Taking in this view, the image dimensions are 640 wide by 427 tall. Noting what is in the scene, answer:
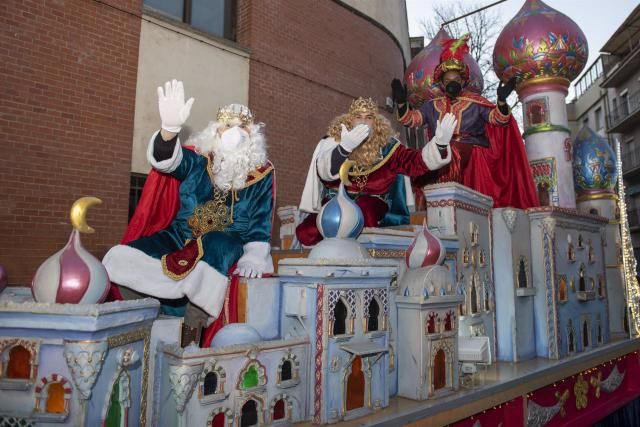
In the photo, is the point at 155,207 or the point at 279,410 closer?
the point at 279,410

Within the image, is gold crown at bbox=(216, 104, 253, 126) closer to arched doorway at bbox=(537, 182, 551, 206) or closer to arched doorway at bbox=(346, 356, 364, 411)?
arched doorway at bbox=(346, 356, 364, 411)

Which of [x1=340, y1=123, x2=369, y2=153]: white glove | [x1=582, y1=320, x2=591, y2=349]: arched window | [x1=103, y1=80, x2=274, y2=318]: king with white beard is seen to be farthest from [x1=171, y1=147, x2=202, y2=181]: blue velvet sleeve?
[x1=582, y1=320, x2=591, y2=349]: arched window

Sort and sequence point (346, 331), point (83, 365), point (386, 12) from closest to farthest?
1. point (83, 365)
2. point (346, 331)
3. point (386, 12)

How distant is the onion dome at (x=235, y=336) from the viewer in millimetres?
2191

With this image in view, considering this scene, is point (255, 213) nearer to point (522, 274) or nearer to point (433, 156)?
point (433, 156)

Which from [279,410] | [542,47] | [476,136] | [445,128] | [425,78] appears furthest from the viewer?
[425,78]

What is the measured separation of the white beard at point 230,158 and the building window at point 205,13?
4.06m

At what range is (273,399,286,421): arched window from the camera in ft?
7.07

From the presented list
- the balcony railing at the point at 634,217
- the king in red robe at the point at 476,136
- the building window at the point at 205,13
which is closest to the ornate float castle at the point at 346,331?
the king in red robe at the point at 476,136

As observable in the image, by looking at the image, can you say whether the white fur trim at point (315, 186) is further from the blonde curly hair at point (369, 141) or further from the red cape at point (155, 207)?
the red cape at point (155, 207)

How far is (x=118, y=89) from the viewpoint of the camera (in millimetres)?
5758

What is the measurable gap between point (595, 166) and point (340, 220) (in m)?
5.67

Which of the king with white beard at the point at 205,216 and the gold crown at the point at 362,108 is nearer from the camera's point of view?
the king with white beard at the point at 205,216

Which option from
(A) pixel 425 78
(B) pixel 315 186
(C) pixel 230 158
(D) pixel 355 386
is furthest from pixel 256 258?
(A) pixel 425 78
